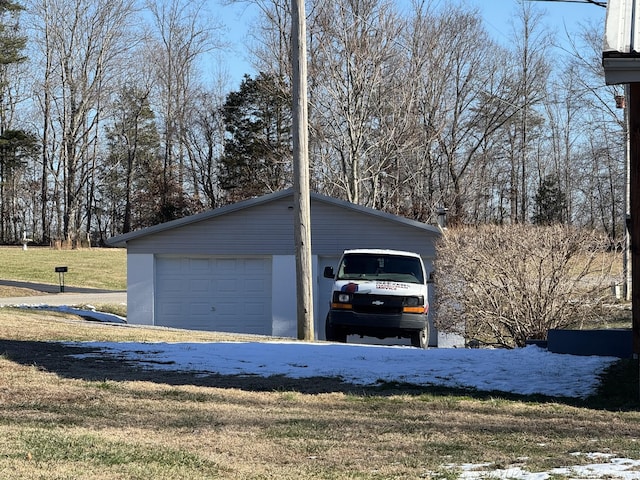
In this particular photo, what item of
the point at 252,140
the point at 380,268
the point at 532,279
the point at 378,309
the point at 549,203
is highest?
the point at 252,140

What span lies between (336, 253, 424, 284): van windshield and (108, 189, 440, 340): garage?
18.9 ft

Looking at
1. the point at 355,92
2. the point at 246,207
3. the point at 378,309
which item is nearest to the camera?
the point at 378,309

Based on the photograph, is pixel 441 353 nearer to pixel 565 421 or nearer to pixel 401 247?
pixel 565 421

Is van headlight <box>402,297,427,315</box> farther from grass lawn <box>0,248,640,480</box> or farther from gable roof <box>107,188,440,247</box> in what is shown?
gable roof <box>107,188,440,247</box>

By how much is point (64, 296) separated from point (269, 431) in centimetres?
2689

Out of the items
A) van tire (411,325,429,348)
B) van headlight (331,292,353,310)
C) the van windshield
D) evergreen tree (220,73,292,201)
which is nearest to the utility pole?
van headlight (331,292,353,310)

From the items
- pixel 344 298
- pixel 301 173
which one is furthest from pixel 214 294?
pixel 344 298

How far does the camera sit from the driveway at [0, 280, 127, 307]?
29609 millimetres

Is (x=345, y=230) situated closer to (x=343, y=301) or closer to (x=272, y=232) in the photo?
(x=272, y=232)

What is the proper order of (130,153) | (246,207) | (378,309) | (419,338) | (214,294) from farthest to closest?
(130,153) → (246,207) → (214,294) → (419,338) → (378,309)

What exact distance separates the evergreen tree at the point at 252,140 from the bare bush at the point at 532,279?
29347mm

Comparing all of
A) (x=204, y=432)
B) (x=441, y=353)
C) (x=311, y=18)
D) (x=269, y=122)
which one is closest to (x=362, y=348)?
(x=441, y=353)

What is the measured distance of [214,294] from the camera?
24.3 metres

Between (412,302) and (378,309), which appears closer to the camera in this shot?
(378,309)
